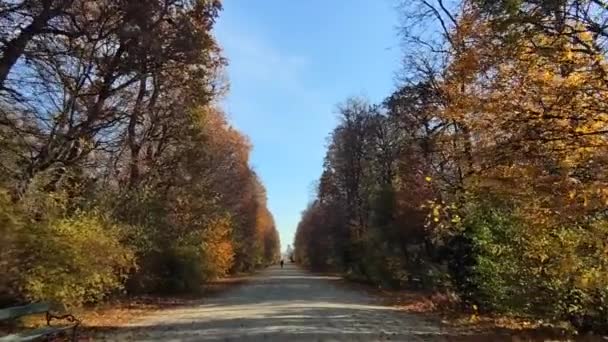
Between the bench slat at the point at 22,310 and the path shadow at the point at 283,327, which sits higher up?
the bench slat at the point at 22,310

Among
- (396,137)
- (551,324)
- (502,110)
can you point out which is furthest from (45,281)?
(396,137)

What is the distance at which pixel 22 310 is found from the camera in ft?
35.6

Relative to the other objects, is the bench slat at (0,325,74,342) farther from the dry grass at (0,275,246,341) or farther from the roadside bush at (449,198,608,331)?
the roadside bush at (449,198,608,331)

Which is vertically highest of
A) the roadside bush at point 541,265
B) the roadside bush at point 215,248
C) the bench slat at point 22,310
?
the roadside bush at point 215,248

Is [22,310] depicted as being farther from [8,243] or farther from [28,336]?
[8,243]

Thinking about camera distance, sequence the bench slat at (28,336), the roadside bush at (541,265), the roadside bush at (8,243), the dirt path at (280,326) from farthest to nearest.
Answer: the dirt path at (280,326), the roadside bush at (541,265), the roadside bush at (8,243), the bench slat at (28,336)

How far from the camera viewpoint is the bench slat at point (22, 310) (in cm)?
1030

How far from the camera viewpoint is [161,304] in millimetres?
23984

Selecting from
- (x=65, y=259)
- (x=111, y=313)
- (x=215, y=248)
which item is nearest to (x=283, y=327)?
(x=65, y=259)

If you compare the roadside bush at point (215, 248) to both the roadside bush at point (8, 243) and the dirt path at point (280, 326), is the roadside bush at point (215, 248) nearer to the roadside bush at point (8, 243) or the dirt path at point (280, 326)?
the dirt path at point (280, 326)

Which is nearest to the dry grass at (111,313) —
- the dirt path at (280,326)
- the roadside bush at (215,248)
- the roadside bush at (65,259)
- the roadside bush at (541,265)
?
the dirt path at (280,326)

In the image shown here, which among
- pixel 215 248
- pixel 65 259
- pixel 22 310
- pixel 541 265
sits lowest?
pixel 22 310

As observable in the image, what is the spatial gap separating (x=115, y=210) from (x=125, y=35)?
24.6ft

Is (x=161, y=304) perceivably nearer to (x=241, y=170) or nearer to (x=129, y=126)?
(x=129, y=126)
